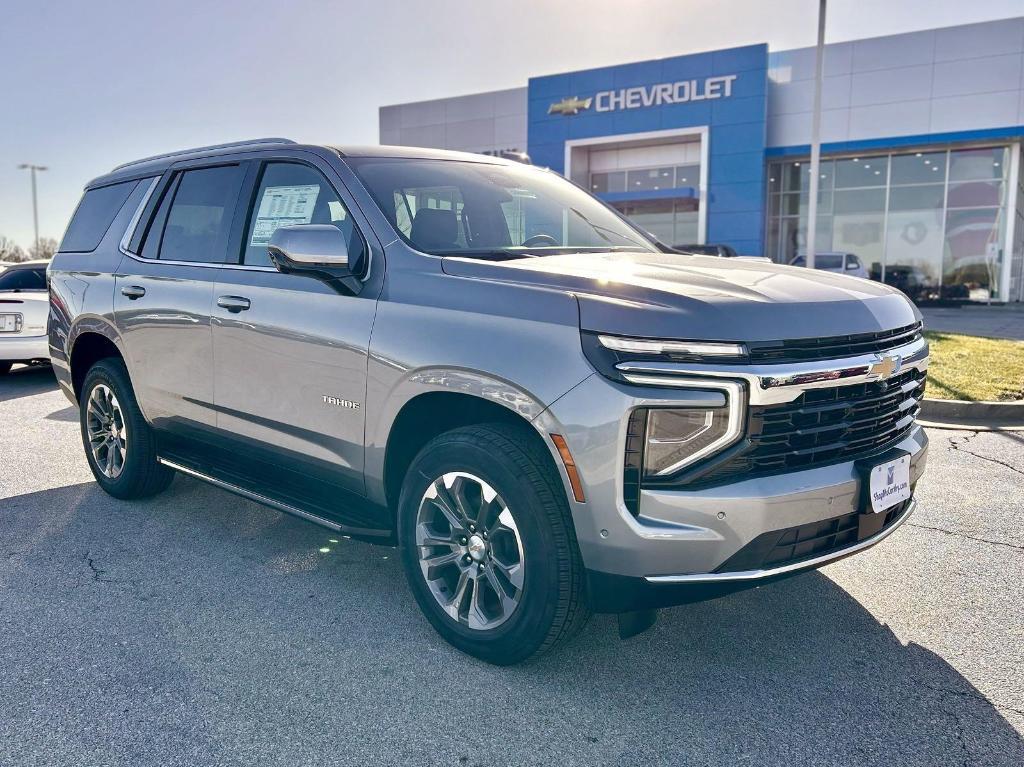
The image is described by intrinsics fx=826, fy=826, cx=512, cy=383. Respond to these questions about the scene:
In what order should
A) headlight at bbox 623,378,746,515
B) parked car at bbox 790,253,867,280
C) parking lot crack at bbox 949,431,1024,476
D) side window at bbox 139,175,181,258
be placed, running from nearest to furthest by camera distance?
headlight at bbox 623,378,746,515, side window at bbox 139,175,181,258, parking lot crack at bbox 949,431,1024,476, parked car at bbox 790,253,867,280

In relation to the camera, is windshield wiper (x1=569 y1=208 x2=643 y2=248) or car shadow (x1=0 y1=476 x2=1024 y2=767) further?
windshield wiper (x1=569 y1=208 x2=643 y2=248)

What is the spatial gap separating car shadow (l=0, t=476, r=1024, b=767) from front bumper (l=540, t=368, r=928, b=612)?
44 cm

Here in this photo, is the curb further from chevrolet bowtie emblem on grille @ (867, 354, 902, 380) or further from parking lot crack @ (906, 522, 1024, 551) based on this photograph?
chevrolet bowtie emblem on grille @ (867, 354, 902, 380)

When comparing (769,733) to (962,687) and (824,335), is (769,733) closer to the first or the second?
(962,687)

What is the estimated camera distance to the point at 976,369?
31.7 ft

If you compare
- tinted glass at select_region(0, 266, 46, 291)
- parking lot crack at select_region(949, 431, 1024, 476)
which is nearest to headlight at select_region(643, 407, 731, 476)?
A: parking lot crack at select_region(949, 431, 1024, 476)

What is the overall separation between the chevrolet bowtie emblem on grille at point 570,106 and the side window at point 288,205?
93.6 ft

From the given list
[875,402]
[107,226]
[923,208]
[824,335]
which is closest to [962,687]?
[875,402]

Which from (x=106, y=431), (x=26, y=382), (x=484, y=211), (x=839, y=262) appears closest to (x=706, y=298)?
(x=484, y=211)

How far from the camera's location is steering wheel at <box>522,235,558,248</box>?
12.2 feet

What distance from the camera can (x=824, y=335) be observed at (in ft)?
8.78

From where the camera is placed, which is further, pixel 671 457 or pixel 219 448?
pixel 219 448

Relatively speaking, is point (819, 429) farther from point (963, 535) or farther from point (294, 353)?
point (963, 535)

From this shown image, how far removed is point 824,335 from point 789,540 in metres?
0.67
